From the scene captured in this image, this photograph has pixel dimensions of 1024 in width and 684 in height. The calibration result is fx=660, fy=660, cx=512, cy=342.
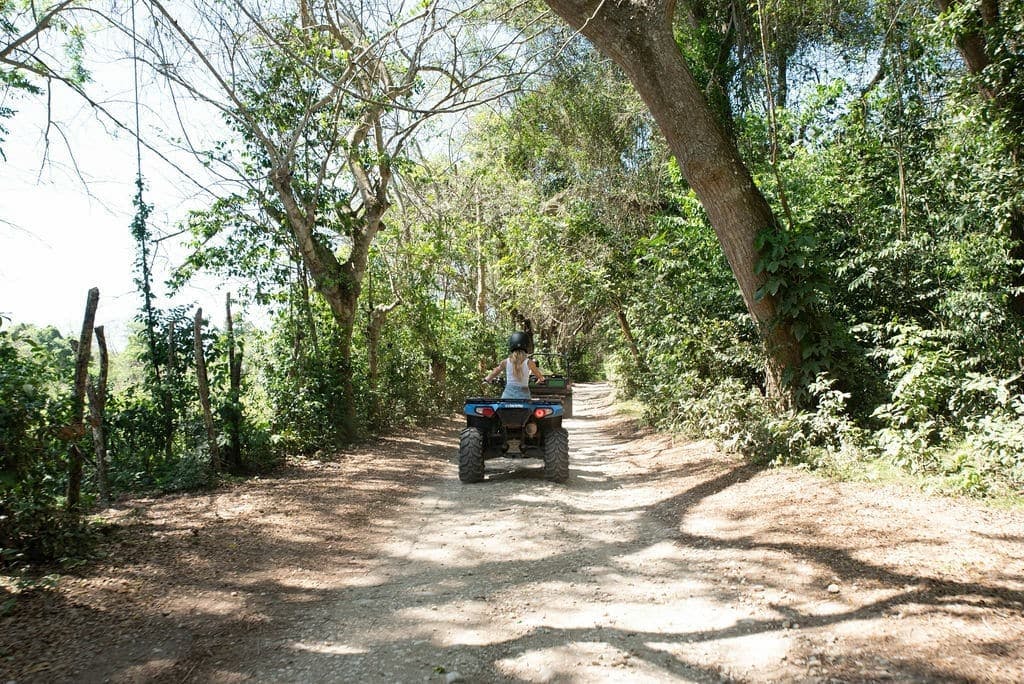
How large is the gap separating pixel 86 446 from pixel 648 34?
7637 millimetres

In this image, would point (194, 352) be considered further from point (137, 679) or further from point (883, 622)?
point (883, 622)

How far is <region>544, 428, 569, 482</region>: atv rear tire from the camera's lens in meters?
7.72

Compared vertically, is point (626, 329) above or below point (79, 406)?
above

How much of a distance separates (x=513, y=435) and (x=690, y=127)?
13.6 feet

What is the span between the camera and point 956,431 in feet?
21.7

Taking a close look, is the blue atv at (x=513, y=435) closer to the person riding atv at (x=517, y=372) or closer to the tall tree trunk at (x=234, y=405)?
the person riding atv at (x=517, y=372)

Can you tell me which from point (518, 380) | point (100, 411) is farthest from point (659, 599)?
point (100, 411)

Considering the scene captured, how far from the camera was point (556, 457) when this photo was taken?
304 inches

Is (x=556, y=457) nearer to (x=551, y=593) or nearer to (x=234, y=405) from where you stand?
(x=551, y=593)

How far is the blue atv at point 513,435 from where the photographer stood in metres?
7.68

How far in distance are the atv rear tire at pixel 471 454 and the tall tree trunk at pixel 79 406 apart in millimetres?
3849

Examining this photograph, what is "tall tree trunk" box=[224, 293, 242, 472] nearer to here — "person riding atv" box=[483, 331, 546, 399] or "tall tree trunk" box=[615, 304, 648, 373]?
"person riding atv" box=[483, 331, 546, 399]

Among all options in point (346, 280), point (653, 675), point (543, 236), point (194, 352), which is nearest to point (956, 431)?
point (653, 675)

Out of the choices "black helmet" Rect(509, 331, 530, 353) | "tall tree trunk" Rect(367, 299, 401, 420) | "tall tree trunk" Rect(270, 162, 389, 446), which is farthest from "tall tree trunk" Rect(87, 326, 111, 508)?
"tall tree trunk" Rect(367, 299, 401, 420)
